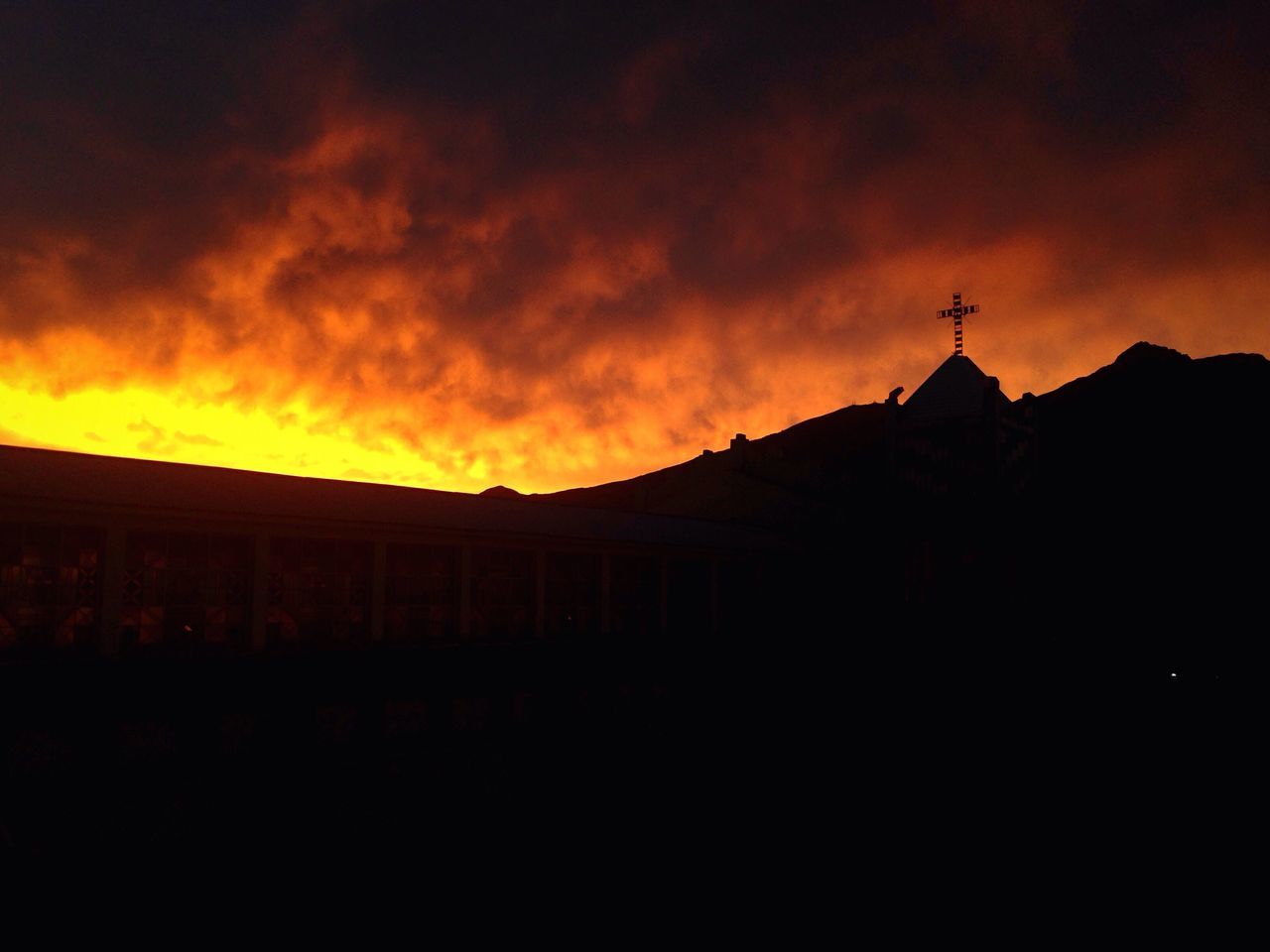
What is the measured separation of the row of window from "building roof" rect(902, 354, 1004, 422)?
13.5 meters

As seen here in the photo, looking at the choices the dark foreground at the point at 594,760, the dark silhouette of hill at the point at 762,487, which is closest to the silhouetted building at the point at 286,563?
the dark foreground at the point at 594,760

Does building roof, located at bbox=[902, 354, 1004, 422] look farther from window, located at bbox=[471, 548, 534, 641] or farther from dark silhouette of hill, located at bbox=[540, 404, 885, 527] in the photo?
window, located at bbox=[471, 548, 534, 641]

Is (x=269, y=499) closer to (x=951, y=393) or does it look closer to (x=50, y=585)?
(x=50, y=585)

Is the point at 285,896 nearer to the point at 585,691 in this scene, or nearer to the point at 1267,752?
the point at 585,691

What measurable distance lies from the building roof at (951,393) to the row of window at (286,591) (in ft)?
44.4

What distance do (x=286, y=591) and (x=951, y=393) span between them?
23.9m

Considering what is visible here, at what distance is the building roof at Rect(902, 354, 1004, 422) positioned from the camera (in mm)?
30891

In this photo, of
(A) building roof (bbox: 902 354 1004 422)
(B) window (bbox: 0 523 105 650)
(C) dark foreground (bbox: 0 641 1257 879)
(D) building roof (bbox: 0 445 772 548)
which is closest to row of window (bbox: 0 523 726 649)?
(B) window (bbox: 0 523 105 650)

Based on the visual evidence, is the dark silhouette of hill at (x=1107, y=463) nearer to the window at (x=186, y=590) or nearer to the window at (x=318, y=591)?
the window at (x=318, y=591)

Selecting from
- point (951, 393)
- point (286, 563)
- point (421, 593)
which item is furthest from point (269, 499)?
point (951, 393)

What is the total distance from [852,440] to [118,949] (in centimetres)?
10908

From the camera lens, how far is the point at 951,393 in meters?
31.8

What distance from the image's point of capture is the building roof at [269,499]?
14.3 m

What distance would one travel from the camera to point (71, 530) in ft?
48.0
